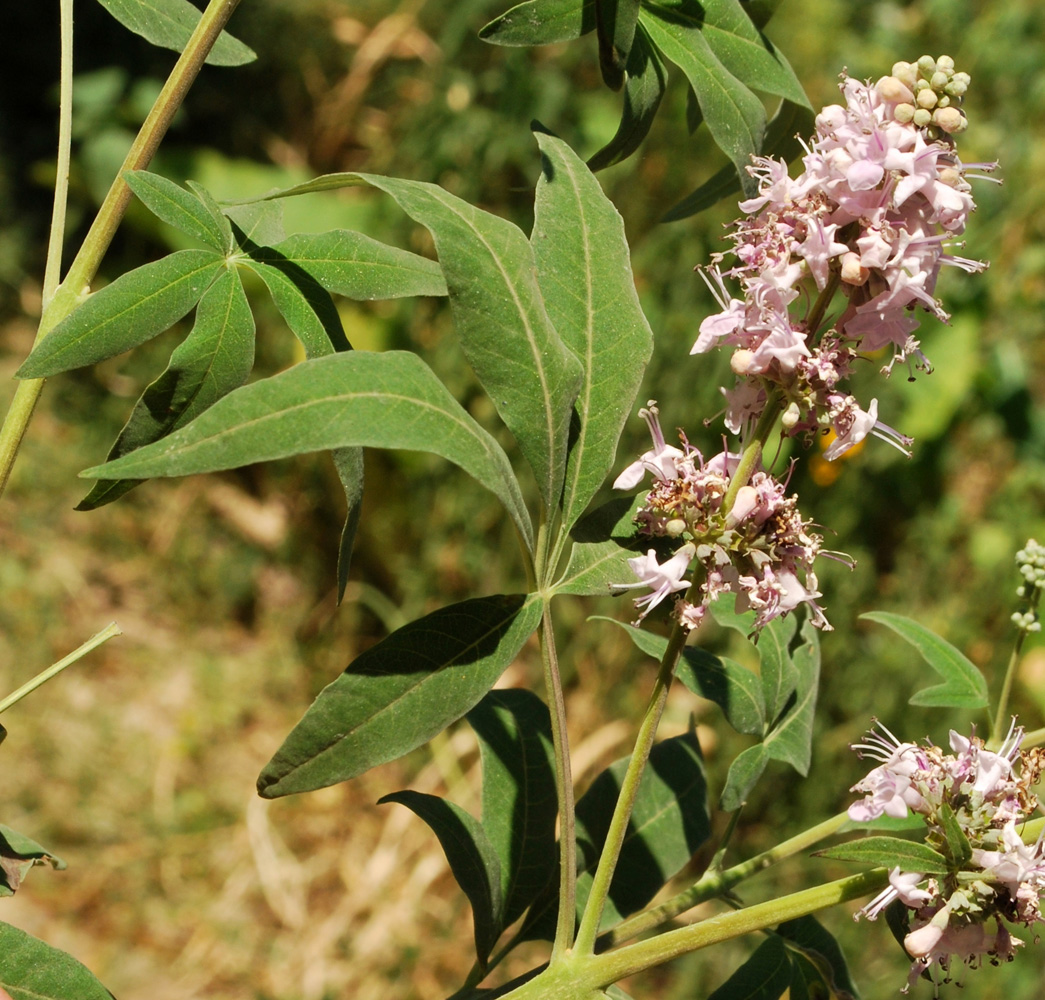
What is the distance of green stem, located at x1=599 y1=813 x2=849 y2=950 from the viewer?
784 mm

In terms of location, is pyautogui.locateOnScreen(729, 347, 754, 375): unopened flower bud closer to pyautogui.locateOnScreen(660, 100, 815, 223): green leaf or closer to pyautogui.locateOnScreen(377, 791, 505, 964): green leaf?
pyautogui.locateOnScreen(660, 100, 815, 223): green leaf

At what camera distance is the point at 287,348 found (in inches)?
147

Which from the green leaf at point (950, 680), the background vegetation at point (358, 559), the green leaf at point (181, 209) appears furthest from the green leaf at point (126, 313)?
the background vegetation at point (358, 559)

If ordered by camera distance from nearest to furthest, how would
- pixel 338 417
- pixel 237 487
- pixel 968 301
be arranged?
1. pixel 338 417
2. pixel 968 301
3. pixel 237 487

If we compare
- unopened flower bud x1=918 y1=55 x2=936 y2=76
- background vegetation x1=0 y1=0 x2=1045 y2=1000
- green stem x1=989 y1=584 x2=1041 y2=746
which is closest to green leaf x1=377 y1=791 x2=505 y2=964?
green stem x1=989 y1=584 x2=1041 y2=746

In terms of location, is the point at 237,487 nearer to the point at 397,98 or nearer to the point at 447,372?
the point at 447,372

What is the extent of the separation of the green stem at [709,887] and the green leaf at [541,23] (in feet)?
1.92

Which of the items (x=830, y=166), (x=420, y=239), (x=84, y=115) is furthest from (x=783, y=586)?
(x=84, y=115)

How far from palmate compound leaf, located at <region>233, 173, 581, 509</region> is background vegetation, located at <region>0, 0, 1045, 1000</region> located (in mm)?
2300

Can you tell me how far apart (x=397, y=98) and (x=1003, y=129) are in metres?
2.45

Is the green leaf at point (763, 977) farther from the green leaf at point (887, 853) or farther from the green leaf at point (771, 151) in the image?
the green leaf at point (771, 151)

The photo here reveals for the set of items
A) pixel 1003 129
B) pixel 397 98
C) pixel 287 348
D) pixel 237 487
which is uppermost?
pixel 397 98

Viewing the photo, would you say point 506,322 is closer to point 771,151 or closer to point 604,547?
point 604,547

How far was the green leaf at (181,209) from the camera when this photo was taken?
0.74m
